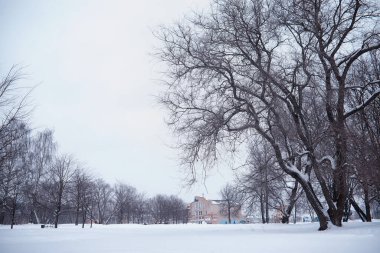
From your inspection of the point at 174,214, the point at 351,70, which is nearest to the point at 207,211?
the point at 174,214

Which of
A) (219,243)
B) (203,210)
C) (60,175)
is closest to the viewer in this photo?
(219,243)

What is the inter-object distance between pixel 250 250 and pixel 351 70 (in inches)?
580

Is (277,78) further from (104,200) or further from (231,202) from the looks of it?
(104,200)

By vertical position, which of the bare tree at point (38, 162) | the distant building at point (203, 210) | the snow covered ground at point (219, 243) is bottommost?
the distant building at point (203, 210)

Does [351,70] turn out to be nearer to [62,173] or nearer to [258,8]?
[258,8]

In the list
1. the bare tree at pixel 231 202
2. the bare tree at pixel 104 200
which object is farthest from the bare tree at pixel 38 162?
the bare tree at pixel 104 200

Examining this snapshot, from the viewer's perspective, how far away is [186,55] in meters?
16.6

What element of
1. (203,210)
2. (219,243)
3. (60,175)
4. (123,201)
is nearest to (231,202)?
(60,175)

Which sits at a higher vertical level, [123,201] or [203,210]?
[123,201]

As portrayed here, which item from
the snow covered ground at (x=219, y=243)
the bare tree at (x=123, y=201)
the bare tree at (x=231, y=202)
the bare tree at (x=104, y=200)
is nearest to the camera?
the snow covered ground at (x=219, y=243)

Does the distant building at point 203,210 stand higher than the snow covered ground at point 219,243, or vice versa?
the snow covered ground at point 219,243

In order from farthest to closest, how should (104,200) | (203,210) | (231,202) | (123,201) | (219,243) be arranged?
1. (203,210)
2. (123,201)
3. (104,200)
4. (231,202)
5. (219,243)

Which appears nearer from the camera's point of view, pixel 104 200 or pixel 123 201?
pixel 104 200

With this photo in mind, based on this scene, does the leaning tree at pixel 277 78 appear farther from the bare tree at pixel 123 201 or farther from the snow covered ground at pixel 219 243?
the bare tree at pixel 123 201
